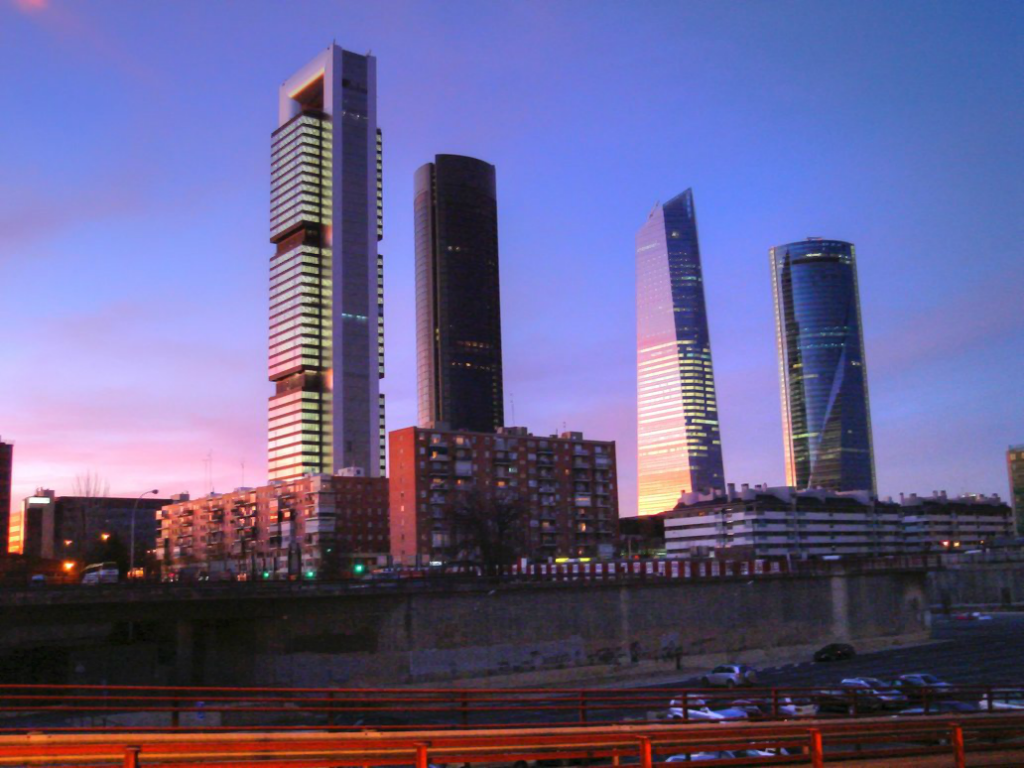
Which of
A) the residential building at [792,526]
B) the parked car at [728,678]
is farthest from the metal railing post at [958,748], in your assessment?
the residential building at [792,526]

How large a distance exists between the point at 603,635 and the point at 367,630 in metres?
15.8

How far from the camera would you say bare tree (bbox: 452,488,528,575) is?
116312mm

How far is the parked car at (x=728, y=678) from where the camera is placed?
5025 cm

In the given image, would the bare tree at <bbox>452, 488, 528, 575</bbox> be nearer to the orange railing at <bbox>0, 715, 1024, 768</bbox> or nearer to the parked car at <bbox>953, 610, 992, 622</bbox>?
the parked car at <bbox>953, 610, 992, 622</bbox>

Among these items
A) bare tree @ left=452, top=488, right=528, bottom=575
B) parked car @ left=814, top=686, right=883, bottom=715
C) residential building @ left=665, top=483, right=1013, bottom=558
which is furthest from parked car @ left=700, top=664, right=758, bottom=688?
residential building @ left=665, top=483, right=1013, bottom=558

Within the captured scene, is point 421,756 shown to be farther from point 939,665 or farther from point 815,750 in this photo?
point 939,665

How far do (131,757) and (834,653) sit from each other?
62.9 meters

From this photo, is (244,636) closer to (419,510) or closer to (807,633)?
(807,633)

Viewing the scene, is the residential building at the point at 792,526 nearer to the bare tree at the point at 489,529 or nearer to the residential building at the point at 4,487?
the bare tree at the point at 489,529

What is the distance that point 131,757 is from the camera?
8.28m

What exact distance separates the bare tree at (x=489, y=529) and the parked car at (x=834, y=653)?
45.7m

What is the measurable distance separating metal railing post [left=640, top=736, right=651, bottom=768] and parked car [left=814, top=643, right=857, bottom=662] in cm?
5812

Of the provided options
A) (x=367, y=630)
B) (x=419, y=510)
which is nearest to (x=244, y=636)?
(x=367, y=630)

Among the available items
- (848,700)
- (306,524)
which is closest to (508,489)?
(306,524)
